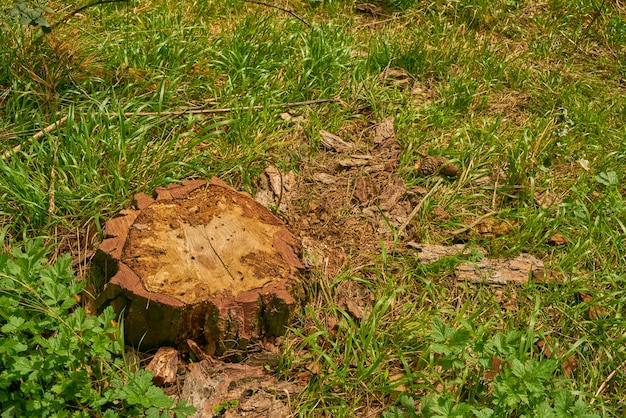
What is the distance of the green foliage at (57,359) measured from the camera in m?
2.20

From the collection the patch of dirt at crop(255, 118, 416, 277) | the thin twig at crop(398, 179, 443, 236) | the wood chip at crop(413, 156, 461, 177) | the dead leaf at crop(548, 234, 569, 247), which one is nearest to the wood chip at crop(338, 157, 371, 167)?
the patch of dirt at crop(255, 118, 416, 277)

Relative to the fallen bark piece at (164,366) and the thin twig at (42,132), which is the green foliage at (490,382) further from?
the thin twig at (42,132)

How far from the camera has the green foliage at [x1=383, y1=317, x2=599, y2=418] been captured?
7.63 ft

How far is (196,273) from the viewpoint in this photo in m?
2.60

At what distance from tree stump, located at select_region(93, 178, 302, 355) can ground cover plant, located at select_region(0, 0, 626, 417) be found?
0.18 meters

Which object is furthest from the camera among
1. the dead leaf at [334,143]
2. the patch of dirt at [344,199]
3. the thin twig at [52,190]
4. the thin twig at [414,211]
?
the dead leaf at [334,143]

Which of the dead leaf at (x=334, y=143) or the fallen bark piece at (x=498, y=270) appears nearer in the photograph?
the fallen bark piece at (x=498, y=270)

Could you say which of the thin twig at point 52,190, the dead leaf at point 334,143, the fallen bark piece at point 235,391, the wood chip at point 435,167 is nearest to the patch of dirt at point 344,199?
the dead leaf at point 334,143

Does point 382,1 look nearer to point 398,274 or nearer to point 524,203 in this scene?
point 524,203

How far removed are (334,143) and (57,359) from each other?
2.07 m

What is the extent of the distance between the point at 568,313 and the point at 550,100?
1827mm

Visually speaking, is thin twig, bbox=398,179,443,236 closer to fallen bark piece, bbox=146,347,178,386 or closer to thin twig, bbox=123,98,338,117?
thin twig, bbox=123,98,338,117

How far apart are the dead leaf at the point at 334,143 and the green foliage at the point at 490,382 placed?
1.44m

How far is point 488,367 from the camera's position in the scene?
2.46m
